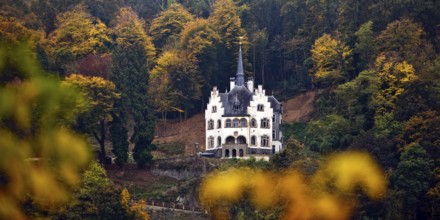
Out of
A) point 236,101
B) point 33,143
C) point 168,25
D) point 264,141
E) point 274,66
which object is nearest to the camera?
point 33,143

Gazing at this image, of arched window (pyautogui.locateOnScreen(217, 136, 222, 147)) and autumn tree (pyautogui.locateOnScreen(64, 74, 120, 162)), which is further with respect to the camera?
arched window (pyautogui.locateOnScreen(217, 136, 222, 147))

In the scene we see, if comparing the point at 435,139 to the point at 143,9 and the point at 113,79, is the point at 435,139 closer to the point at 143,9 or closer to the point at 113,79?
the point at 113,79

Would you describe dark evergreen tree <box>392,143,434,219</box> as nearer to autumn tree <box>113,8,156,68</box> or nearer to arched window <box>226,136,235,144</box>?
arched window <box>226,136,235,144</box>

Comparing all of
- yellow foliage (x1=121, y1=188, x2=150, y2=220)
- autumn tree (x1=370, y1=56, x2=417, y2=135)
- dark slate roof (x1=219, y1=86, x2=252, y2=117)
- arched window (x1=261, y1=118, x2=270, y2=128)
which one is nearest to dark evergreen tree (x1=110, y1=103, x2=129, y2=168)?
dark slate roof (x1=219, y1=86, x2=252, y2=117)

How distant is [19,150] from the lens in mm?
68375

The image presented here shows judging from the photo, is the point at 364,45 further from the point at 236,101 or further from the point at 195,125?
the point at 195,125

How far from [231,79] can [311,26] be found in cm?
1269

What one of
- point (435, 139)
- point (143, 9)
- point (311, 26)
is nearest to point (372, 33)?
point (311, 26)

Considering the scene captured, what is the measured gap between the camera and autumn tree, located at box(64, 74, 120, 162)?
8594 cm

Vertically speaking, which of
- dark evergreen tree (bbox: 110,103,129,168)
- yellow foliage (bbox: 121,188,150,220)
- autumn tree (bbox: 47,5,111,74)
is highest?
autumn tree (bbox: 47,5,111,74)

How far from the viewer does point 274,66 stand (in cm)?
10975

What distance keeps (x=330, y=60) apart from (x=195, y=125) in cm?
1331

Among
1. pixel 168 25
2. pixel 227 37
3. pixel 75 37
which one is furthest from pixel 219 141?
pixel 168 25

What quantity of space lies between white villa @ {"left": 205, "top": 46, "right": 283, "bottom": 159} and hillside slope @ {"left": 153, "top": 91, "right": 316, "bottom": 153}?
9.98 feet
